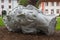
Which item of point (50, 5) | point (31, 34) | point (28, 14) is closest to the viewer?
point (28, 14)

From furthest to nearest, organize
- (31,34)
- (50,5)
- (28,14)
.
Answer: (50,5), (31,34), (28,14)

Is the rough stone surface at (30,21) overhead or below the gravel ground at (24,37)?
overhead

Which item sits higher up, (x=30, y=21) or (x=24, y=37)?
(x=30, y=21)

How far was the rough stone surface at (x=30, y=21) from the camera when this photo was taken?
6.62 m

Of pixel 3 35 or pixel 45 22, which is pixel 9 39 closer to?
pixel 3 35

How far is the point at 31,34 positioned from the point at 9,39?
721mm

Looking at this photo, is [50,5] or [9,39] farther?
[50,5]

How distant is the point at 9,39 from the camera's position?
6.61 m

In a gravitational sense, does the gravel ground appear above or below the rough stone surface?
below

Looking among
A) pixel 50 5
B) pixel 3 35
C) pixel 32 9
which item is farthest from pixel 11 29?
pixel 50 5

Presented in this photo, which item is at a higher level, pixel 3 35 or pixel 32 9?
pixel 32 9

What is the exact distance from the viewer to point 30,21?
6.63 metres

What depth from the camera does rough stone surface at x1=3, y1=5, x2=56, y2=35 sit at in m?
6.62

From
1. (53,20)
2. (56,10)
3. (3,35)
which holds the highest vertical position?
(53,20)
